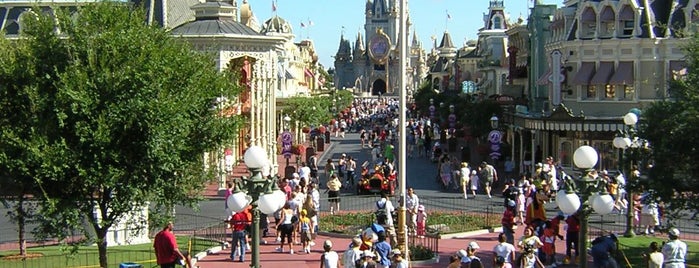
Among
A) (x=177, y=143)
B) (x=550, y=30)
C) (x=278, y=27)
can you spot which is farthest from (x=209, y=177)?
(x=278, y=27)

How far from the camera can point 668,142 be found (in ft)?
61.2

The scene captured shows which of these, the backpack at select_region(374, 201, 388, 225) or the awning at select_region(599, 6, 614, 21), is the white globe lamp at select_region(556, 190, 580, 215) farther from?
the awning at select_region(599, 6, 614, 21)

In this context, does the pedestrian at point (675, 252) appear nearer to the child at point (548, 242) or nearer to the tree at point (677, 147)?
the tree at point (677, 147)

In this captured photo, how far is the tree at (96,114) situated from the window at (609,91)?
27.2m

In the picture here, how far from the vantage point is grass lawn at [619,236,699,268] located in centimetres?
2022

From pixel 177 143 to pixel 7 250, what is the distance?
969 centimetres

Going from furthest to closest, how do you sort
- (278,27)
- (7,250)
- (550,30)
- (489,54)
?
(278,27) → (489,54) → (550,30) → (7,250)

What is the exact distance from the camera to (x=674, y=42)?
1535 inches

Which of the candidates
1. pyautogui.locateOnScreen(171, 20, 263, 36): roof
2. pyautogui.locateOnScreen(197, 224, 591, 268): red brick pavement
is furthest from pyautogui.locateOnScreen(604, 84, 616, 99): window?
pyautogui.locateOnScreen(197, 224, 591, 268): red brick pavement

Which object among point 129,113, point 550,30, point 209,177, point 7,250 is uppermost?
point 550,30

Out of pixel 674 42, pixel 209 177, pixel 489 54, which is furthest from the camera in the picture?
pixel 489 54

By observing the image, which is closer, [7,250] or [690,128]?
[690,128]

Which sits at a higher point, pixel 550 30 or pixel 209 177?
pixel 550 30

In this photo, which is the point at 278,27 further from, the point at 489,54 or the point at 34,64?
the point at 34,64
